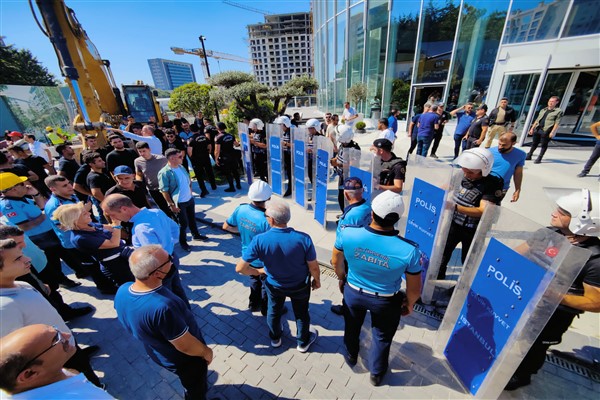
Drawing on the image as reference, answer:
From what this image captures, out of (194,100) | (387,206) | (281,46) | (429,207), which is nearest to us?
(387,206)

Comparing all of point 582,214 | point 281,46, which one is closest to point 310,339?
point 582,214

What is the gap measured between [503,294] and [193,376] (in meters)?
2.50

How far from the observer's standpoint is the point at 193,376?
77.6 inches

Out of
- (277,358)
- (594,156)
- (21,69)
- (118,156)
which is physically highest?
(21,69)

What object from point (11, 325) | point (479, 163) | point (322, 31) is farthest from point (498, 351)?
point (322, 31)

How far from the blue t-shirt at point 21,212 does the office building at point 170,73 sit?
556ft

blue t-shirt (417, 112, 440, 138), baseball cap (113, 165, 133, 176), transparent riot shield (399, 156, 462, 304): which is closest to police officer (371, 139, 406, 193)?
transparent riot shield (399, 156, 462, 304)

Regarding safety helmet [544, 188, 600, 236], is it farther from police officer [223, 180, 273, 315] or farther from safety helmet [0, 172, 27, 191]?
safety helmet [0, 172, 27, 191]

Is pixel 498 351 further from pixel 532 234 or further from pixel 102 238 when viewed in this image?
pixel 102 238

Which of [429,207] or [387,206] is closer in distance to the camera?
[387,206]

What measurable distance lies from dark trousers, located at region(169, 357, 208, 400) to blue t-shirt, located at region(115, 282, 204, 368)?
0.22 meters

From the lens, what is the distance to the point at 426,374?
2439 millimetres

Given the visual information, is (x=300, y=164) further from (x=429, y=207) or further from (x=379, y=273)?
(x=379, y=273)

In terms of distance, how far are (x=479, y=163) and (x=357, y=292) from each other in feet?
6.49
